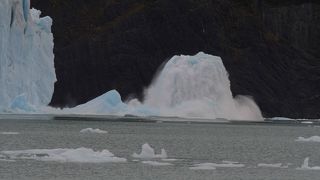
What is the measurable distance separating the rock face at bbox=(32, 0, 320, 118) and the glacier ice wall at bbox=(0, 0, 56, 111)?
83.7 ft

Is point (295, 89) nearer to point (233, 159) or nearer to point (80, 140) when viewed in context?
point (80, 140)

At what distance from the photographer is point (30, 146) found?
4044 centimetres

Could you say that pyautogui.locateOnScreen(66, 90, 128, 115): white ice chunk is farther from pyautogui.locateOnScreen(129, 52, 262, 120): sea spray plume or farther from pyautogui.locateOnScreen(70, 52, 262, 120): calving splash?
pyautogui.locateOnScreen(129, 52, 262, 120): sea spray plume

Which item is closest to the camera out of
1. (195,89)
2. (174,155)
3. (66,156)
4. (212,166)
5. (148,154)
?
(212,166)

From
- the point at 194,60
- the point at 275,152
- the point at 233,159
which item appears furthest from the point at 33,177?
the point at 194,60

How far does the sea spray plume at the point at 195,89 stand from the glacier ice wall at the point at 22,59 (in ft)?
40.7

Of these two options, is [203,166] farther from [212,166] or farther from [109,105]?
[109,105]

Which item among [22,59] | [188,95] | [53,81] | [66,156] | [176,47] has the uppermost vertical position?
[22,59]

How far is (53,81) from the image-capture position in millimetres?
75375

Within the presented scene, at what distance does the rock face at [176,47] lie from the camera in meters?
106

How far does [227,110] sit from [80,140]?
3949 cm


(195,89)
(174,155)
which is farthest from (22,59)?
(174,155)

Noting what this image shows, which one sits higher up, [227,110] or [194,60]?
[194,60]

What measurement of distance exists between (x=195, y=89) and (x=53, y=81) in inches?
553
